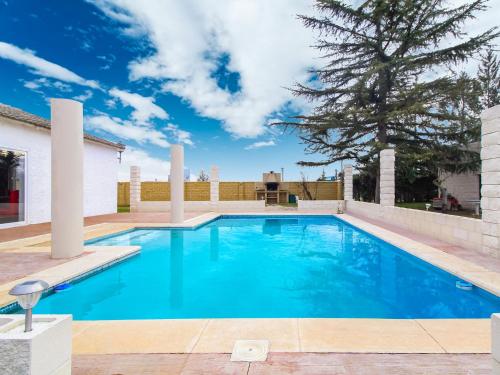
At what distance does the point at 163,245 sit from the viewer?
28.5 feet

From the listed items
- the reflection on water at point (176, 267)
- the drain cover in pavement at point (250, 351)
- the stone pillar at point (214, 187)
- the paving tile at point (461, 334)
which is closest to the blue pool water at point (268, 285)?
the reflection on water at point (176, 267)

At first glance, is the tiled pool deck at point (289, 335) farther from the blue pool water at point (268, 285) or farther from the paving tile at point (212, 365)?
the blue pool water at point (268, 285)

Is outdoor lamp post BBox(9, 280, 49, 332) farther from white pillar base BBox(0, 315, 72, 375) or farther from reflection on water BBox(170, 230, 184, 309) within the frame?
reflection on water BBox(170, 230, 184, 309)

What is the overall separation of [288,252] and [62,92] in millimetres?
15810

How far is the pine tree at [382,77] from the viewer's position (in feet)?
50.9

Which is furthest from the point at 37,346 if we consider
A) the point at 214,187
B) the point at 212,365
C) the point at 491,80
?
the point at 491,80

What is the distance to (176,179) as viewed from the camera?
11.5m

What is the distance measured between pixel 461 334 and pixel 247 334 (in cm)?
229

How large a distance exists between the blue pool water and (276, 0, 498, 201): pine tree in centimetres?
1014

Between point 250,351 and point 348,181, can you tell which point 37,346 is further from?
point 348,181

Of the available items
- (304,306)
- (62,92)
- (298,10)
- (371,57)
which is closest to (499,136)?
(304,306)

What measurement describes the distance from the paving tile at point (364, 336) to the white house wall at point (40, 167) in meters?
11.9

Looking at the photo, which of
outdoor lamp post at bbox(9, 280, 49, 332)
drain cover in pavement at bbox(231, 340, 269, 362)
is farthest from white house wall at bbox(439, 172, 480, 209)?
outdoor lamp post at bbox(9, 280, 49, 332)

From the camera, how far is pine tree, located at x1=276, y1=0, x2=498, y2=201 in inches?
610
